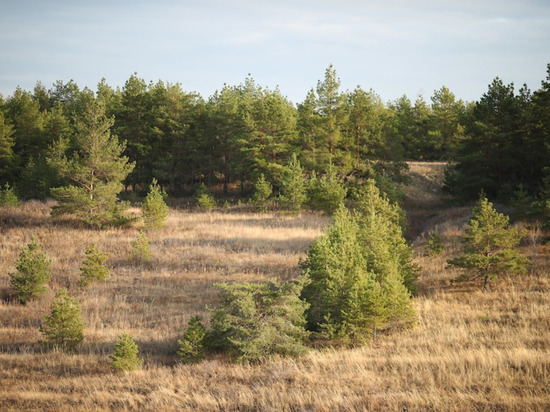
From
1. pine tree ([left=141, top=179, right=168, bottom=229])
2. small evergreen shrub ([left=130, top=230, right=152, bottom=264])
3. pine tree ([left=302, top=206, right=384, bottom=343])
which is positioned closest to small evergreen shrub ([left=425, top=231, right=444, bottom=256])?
pine tree ([left=302, top=206, right=384, bottom=343])

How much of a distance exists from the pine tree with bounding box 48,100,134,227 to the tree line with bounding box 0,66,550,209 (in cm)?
175

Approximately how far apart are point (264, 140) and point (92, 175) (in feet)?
51.8

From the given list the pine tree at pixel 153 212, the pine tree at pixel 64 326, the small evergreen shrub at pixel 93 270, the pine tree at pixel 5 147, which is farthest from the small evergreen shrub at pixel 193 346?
the pine tree at pixel 5 147

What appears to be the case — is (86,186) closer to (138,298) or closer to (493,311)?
(138,298)

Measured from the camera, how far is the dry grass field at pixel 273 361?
7.53 m

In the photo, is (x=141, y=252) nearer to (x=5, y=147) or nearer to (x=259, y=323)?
(x=259, y=323)

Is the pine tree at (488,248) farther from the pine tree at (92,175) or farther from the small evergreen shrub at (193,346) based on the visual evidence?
the pine tree at (92,175)

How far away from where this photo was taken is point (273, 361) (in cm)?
978

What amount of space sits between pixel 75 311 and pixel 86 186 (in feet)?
55.3

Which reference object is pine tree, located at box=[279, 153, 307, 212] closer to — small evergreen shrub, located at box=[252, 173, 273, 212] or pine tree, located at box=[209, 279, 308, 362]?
small evergreen shrub, located at box=[252, 173, 273, 212]

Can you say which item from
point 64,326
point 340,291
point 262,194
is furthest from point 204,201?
point 340,291

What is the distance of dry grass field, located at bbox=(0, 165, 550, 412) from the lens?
753 centimetres

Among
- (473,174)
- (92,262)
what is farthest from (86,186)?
(473,174)

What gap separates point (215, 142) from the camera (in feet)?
137
